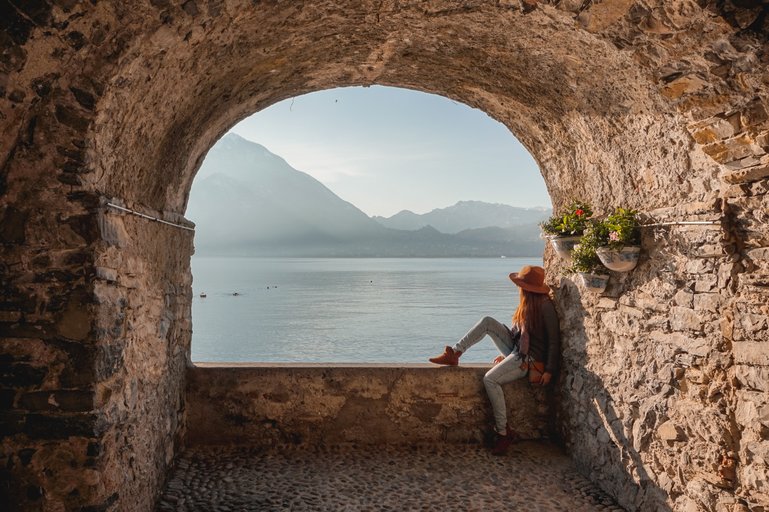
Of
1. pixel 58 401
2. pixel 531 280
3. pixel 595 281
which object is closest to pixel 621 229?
pixel 595 281

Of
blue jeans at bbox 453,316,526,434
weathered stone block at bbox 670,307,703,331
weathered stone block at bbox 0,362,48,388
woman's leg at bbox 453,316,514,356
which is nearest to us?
weathered stone block at bbox 0,362,48,388

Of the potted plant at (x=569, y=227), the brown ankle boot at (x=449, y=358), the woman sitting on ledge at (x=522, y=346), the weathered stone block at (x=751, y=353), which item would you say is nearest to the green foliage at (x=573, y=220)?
the potted plant at (x=569, y=227)

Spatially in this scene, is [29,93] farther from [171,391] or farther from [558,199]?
[558,199]

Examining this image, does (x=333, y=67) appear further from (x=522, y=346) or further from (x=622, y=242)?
(x=522, y=346)

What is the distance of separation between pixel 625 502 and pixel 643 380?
84cm

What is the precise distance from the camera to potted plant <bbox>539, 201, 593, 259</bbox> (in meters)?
4.22

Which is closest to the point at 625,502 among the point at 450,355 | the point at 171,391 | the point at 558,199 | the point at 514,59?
the point at 450,355

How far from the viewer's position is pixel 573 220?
425 cm

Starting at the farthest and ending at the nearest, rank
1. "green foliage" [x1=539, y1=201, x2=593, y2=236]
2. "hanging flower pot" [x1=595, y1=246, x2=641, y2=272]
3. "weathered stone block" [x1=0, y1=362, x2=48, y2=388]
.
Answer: "green foliage" [x1=539, y1=201, x2=593, y2=236], "hanging flower pot" [x1=595, y1=246, x2=641, y2=272], "weathered stone block" [x1=0, y1=362, x2=48, y2=388]

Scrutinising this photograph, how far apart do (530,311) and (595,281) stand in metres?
0.90

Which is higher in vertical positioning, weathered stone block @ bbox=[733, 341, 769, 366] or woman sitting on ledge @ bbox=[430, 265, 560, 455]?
weathered stone block @ bbox=[733, 341, 769, 366]

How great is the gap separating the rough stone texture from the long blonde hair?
0.54 metres

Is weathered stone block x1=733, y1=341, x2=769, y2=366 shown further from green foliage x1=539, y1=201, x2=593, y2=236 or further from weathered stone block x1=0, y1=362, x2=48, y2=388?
weathered stone block x1=0, y1=362, x2=48, y2=388

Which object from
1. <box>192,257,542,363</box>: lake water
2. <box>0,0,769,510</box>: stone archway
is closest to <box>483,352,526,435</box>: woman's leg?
<box>0,0,769,510</box>: stone archway
